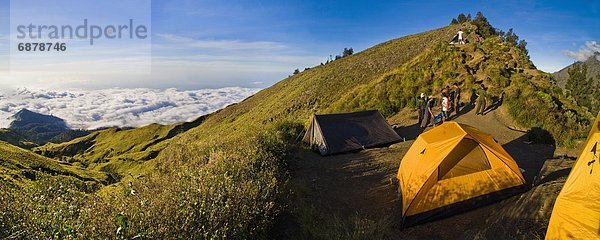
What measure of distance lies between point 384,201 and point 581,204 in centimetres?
482

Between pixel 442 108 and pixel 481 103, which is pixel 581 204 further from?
pixel 481 103

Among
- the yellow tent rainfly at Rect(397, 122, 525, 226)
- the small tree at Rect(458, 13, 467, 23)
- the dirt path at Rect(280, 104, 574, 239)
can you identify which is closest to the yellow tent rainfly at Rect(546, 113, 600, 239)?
the dirt path at Rect(280, 104, 574, 239)

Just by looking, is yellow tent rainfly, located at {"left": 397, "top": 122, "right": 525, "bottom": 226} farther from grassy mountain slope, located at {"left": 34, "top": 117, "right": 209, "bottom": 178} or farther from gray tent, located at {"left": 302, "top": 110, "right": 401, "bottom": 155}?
grassy mountain slope, located at {"left": 34, "top": 117, "right": 209, "bottom": 178}

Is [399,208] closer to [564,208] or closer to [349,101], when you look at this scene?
[564,208]

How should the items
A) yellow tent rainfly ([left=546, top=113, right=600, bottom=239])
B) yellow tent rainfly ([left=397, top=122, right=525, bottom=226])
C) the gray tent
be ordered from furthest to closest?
the gray tent, yellow tent rainfly ([left=397, top=122, right=525, bottom=226]), yellow tent rainfly ([left=546, top=113, right=600, bottom=239])

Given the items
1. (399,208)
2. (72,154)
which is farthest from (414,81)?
(72,154)

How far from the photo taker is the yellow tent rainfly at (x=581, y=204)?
5.29 m

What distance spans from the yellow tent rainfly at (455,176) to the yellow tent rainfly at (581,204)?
8.32 ft

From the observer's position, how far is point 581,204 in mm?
5457

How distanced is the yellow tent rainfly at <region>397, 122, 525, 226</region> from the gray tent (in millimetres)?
6070

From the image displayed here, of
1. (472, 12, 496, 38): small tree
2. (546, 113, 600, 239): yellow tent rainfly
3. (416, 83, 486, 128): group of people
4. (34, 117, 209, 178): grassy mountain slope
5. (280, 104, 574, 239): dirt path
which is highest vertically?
(472, 12, 496, 38): small tree

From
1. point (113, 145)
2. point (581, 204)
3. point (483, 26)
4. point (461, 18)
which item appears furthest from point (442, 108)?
point (113, 145)

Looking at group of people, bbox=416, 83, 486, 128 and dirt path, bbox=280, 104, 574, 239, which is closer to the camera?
dirt path, bbox=280, 104, 574, 239

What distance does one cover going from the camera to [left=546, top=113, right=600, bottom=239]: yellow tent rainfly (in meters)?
5.29
